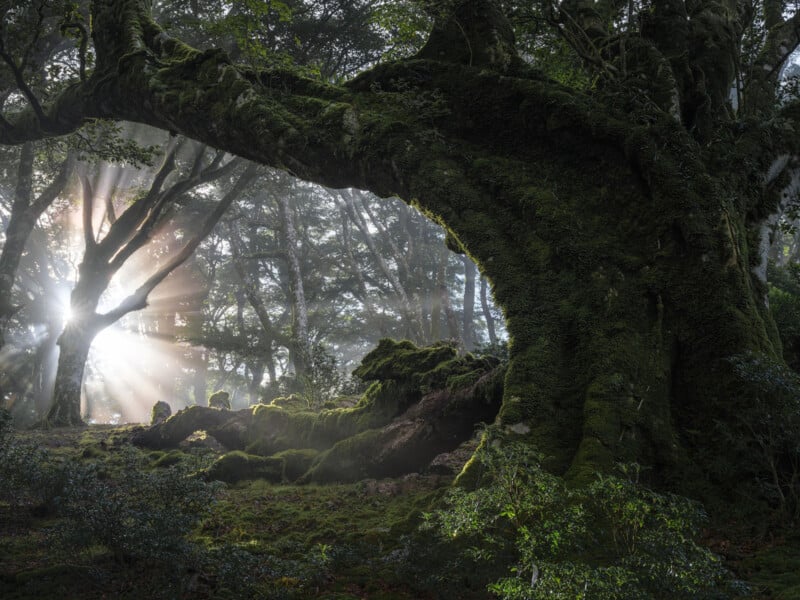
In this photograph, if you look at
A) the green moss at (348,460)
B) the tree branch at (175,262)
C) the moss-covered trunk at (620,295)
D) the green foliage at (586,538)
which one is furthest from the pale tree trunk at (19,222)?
the green foliage at (586,538)

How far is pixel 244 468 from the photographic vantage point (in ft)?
26.5

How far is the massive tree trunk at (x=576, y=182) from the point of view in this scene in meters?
4.58

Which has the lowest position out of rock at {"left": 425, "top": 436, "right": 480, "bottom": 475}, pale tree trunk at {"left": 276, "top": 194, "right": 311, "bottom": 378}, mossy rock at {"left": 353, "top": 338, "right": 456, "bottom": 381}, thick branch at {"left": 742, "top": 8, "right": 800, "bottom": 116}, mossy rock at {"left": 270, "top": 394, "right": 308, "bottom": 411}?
rock at {"left": 425, "top": 436, "right": 480, "bottom": 475}

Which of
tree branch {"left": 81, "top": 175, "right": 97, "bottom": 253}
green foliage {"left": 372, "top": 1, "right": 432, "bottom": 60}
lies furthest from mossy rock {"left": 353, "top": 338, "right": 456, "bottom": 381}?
tree branch {"left": 81, "top": 175, "right": 97, "bottom": 253}

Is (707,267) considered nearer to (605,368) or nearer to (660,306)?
(660,306)

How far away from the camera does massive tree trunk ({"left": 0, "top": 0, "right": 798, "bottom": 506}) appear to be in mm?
4582

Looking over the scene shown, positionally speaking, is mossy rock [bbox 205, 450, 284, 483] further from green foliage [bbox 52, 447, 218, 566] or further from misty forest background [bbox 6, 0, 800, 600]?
green foliage [bbox 52, 447, 218, 566]

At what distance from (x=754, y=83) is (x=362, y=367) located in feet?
23.9

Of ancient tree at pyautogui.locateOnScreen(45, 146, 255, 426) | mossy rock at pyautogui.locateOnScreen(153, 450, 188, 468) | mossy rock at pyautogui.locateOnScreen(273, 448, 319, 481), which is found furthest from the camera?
ancient tree at pyautogui.locateOnScreen(45, 146, 255, 426)

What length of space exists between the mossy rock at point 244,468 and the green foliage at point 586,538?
531 centimetres

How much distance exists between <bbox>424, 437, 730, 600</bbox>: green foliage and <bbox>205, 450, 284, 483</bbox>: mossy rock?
17.4 ft

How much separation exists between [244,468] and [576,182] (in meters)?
6.33

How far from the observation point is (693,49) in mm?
7477

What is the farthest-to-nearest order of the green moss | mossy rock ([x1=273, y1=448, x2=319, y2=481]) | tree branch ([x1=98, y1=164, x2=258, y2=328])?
tree branch ([x1=98, y1=164, x2=258, y2=328]) < mossy rock ([x1=273, y1=448, x2=319, y2=481]) < the green moss
